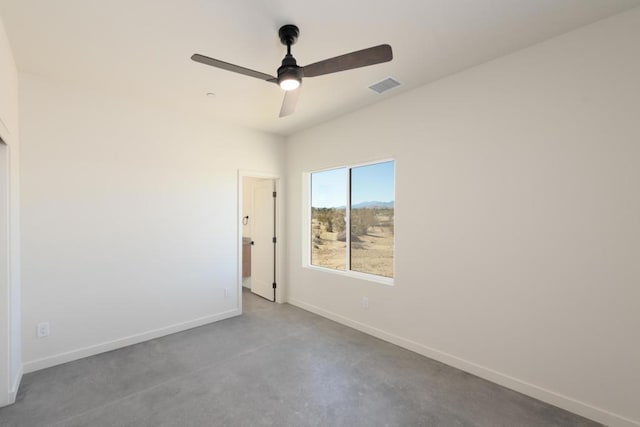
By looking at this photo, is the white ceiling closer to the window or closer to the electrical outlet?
the window

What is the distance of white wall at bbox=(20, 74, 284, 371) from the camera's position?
8.88 ft

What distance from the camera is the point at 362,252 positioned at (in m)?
3.80

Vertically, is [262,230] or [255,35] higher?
[255,35]

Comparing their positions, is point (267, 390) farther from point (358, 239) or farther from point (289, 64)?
point (289, 64)

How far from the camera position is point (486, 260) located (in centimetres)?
254

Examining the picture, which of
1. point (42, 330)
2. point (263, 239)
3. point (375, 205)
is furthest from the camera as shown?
point (263, 239)

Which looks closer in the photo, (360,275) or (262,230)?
(360,275)

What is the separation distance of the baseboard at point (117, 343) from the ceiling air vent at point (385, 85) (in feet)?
11.4

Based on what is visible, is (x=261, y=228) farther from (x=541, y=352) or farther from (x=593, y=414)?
(x=593, y=414)

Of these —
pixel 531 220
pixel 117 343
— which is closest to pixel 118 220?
pixel 117 343

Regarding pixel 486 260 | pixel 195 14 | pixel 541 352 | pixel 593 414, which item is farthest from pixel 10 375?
pixel 593 414

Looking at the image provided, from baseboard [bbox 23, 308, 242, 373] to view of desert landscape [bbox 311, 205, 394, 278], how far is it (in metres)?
1.64

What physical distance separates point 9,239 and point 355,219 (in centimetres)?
336

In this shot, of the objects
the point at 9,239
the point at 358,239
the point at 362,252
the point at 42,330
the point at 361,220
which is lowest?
the point at 42,330
